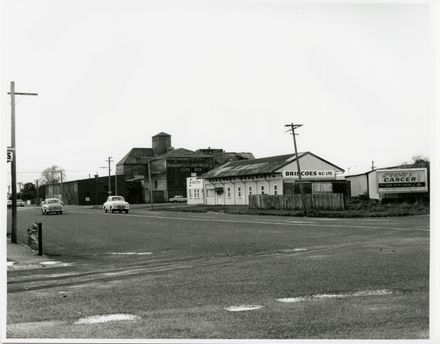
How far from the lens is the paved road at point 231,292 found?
23.8 ft

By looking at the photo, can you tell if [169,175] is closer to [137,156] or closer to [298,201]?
[137,156]

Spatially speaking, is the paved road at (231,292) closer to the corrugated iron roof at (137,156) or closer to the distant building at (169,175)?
the distant building at (169,175)

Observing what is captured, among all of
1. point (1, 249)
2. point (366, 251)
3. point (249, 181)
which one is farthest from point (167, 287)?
point (249, 181)

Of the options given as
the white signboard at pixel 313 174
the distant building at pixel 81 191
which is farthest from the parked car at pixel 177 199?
the white signboard at pixel 313 174

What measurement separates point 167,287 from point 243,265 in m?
3.24

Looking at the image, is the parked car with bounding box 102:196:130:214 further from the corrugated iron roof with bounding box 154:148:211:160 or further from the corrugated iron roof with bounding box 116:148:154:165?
the corrugated iron roof with bounding box 116:148:154:165

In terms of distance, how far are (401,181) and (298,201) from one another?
27.5ft

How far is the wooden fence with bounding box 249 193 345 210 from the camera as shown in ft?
150

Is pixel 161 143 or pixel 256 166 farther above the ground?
pixel 161 143

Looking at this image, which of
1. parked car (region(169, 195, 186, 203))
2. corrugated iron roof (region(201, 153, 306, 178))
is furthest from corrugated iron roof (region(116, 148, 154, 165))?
corrugated iron roof (region(201, 153, 306, 178))

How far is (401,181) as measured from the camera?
45.4 m

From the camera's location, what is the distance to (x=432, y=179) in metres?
8.40

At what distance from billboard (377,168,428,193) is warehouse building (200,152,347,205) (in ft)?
33.9

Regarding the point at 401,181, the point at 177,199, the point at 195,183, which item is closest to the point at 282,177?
the point at 401,181
